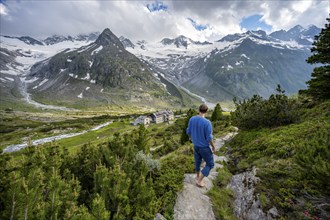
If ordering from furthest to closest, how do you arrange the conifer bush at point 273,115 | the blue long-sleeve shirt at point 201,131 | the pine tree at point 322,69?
1. the conifer bush at point 273,115
2. the pine tree at point 322,69
3. the blue long-sleeve shirt at point 201,131

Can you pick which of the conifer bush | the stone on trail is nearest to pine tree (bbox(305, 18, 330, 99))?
the conifer bush

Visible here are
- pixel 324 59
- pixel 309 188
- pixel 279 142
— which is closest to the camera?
pixel 309 188

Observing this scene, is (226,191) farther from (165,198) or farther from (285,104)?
(285,104)

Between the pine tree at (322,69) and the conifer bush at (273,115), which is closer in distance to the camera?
the pine tree at (322,69)

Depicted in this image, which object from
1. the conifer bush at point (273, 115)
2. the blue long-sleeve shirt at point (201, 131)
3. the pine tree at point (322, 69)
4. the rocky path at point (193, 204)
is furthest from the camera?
the conifer bush at point (273, 115)

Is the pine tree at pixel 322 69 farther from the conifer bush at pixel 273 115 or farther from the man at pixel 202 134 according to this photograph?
the man at pixel 202 134

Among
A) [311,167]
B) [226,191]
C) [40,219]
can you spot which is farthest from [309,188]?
[40,219]

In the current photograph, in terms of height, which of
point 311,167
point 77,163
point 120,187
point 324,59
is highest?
point 324,59

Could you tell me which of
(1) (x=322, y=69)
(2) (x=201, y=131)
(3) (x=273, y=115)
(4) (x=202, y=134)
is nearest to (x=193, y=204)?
(4) (x=202, y=134)

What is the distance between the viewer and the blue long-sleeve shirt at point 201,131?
8.16 metres

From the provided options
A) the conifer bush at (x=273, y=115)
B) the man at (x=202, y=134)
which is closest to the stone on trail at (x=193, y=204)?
the man at (x=202, y=134)

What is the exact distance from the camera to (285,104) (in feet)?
59.9

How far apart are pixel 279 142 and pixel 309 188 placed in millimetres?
5080

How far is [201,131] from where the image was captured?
829 cm
